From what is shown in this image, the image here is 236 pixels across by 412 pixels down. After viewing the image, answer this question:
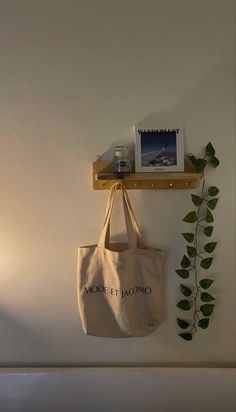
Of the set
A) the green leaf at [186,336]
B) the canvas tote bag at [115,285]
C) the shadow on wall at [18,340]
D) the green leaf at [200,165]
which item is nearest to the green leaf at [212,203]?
the green leaf at [200,165]

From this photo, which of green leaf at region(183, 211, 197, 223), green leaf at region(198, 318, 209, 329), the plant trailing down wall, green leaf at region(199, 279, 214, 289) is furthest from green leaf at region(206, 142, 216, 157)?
green leaf at region(198, 318, 209, 329)

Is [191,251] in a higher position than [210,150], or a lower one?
lower

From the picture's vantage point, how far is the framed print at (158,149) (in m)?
1.29

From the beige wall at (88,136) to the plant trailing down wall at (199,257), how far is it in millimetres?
35

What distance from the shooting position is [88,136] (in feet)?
4.34

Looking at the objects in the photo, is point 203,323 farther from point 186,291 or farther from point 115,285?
point 115,285

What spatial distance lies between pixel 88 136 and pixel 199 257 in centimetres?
59

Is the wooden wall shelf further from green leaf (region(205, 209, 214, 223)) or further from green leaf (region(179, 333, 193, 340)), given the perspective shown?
green leaf (region(179, 333, 193, 340))

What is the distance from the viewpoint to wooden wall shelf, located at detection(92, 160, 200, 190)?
1247 mm

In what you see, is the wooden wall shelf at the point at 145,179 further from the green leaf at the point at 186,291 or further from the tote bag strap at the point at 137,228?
the green leaf at the point at 186,291

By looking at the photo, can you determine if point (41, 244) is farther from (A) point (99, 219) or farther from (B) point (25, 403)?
(B) point (25, 403)

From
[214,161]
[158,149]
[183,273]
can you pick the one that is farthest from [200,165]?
[183,273]

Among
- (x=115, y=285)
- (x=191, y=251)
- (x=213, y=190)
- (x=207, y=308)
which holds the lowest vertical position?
(x=207, y=308)

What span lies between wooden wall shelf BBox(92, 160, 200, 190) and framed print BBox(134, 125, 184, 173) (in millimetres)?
35
